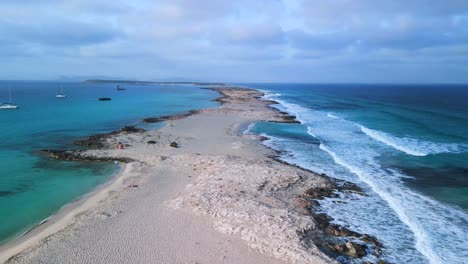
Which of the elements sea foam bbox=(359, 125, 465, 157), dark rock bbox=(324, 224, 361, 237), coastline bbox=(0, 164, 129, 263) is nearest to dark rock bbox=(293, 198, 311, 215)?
dark rock bbox=(324, 224, 361, 237)

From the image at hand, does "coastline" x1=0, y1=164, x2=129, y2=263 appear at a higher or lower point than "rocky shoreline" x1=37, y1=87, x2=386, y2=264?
lower

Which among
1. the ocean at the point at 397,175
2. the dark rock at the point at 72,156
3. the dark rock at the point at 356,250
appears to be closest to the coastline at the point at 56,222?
the dark rock at the point at 72,156

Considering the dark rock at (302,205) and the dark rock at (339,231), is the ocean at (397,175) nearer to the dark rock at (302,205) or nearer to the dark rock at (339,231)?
the dark rock at (339,231)

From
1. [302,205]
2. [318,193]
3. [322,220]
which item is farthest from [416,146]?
[322,220]

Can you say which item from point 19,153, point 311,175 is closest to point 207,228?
point 311,175

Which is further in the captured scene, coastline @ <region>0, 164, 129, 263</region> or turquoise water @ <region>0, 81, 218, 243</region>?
turquoise water @ <region>0, 81, 218, 243</region>

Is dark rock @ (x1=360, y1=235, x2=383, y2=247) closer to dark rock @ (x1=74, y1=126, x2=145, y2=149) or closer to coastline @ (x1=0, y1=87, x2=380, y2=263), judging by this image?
coastline @ (x1=0, y1=87, x2=380, y2=263)
